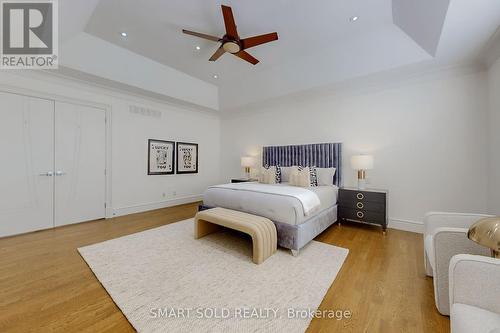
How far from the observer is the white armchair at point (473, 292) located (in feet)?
3.21

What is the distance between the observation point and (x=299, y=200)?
2.64 metres

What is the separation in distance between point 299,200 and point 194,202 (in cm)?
402

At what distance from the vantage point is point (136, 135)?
466 centimetres

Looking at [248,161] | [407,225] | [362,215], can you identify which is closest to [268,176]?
[248,161]

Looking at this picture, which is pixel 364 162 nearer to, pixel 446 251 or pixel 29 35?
pixel 446 251

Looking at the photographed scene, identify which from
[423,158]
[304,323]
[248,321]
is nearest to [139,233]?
[248,321]

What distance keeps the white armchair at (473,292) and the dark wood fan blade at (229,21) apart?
3.06 metres

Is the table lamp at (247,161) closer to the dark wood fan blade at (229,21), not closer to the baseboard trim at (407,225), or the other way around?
the dark wood fan blade at (229,21)

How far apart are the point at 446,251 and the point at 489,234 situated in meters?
0.48

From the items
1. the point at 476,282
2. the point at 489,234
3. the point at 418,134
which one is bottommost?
the point at 476,282

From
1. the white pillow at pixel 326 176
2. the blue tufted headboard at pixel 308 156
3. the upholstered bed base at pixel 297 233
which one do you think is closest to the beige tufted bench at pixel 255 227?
the upholstered bed base at pixel 297 233

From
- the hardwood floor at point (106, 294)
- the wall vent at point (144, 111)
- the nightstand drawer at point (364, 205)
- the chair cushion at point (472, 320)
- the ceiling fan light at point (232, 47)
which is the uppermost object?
the ceiling fan light at point (232, 47)

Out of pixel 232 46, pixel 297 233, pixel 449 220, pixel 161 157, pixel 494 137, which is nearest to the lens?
pixel 449 220

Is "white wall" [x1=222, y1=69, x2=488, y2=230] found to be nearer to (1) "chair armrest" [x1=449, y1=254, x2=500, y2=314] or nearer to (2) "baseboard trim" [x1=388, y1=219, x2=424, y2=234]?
(2) "baseboard trim" [x1=388, y1=219, x2=424, y2=234]
